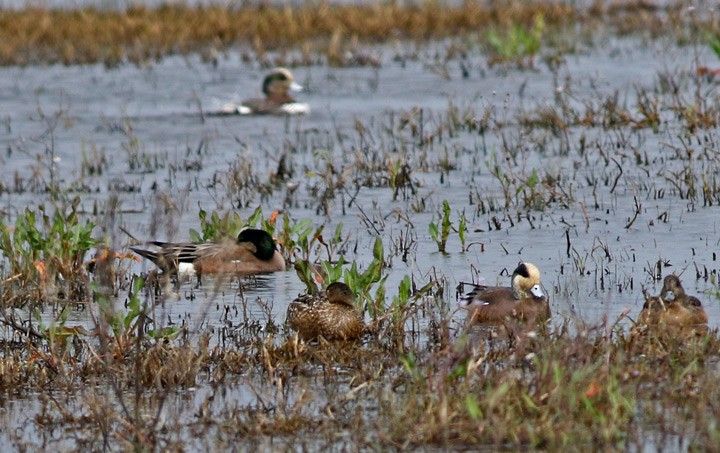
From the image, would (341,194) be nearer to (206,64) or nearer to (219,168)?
(219,168)

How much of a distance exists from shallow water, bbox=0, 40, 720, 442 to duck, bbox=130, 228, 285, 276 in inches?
5.4

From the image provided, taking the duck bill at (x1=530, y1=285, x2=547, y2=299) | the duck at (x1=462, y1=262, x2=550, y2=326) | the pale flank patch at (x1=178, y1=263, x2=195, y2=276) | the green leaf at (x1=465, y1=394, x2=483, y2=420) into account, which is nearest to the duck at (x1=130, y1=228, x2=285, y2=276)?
the pale flank patch at (x1=178, y1=263, x2=195, y2=276)

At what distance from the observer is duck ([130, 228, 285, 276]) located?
9.59 metres

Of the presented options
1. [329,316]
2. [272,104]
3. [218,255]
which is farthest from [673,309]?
[272,104]

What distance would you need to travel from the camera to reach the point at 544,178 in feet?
39.3

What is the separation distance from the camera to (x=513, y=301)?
780cm

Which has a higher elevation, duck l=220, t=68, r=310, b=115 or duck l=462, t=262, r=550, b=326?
duck l=220, t=68, r=310, b=115

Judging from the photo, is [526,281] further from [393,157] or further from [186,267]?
[393,157]

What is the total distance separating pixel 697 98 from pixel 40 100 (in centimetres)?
897

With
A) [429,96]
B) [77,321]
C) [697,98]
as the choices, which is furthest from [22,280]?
[429,96]

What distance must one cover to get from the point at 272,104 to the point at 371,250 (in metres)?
7.26

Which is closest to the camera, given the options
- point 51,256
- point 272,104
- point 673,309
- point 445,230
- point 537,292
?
point 673,309

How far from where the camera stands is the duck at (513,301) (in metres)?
7.54

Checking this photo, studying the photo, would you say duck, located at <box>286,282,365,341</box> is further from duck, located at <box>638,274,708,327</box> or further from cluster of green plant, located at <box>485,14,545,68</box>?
cluster of green plant, located at <box>485,14,545,68</box>
